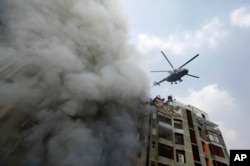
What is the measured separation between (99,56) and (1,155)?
12615 millimetres

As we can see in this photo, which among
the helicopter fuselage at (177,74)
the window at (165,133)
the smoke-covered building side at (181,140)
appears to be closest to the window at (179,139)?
the smoke-covered building side at (181,140)

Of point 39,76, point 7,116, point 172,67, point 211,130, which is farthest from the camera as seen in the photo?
point 172,67

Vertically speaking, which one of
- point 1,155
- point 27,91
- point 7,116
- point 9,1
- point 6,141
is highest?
point 9,1

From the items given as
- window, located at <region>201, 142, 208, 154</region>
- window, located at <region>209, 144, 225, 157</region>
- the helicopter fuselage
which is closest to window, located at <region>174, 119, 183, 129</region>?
window, located at <region>201, 142, 208, 154</region>

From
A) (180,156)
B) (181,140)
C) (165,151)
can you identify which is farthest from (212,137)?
(165,151)

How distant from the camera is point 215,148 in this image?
23.1 metres

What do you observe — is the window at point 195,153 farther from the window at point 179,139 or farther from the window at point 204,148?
the window at point 204,148

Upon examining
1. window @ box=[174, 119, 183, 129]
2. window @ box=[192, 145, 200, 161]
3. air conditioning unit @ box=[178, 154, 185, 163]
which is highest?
window @ box=[174, 119, 183, 129]

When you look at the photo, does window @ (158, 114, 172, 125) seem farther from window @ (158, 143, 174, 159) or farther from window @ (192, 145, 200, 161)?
window @ (192, 145, 200, 161)

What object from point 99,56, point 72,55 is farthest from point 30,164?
point 99,56

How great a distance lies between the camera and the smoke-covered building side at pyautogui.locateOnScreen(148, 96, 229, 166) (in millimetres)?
19547

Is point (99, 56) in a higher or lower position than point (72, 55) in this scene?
higher

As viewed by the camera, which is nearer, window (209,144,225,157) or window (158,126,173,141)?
window (158,126,173,141)

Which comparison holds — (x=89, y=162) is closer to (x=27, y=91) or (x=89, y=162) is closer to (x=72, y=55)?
(x=27, y=91)
